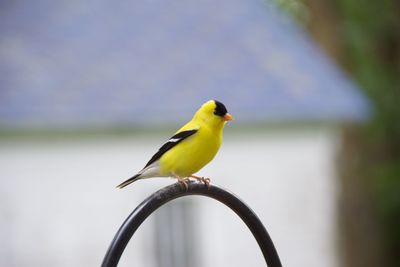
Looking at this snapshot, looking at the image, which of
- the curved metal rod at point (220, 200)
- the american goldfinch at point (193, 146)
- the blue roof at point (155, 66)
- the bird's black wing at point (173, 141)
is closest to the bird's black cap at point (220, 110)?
the american goldfinch at point (193, 146)

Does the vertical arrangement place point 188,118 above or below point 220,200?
above

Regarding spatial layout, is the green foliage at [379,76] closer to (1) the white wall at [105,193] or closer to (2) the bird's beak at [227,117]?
(1) the white wall at [105,193]

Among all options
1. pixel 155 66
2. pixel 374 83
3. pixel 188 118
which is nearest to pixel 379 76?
pixel 374 83

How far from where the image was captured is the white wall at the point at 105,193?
42.3 feet

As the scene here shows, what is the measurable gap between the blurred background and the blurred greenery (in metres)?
0.03

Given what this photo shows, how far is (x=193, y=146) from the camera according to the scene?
415 cm

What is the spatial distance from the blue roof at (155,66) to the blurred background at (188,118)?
0.09 feet

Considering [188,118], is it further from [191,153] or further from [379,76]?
[191,153]

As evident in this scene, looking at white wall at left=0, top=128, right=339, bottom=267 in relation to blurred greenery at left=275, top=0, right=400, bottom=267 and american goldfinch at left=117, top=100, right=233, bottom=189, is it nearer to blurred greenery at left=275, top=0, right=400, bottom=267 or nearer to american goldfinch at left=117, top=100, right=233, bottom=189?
blurred greenery at left=275, top=0, right=400, bottom=267

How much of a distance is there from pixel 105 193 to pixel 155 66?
72.7 inches

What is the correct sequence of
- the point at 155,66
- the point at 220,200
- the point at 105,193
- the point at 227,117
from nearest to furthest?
the point at 220,200, the point at 227,117, the point at 105,193, the point at 155,66

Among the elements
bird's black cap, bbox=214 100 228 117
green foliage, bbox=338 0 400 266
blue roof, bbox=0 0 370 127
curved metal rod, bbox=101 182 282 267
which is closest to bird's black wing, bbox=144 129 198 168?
bird's black cap, bbox=214 100 228 117

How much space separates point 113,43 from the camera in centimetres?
1373

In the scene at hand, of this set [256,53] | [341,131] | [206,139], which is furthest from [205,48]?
[206,139]
